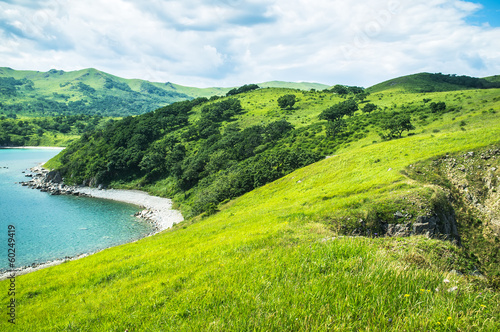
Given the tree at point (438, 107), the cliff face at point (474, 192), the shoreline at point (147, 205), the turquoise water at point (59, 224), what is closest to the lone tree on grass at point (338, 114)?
the tree at point (438, 107)

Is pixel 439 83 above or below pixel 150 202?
above

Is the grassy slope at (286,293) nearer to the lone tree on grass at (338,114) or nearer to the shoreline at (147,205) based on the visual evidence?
the shoreline at (147,205)

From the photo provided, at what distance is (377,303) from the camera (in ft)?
15.9

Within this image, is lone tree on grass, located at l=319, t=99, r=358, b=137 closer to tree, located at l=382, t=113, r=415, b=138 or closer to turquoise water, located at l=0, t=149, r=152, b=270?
tree, located at l=382, t=113, r=415, b=138

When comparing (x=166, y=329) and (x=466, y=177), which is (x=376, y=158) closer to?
(x=466, y=177)

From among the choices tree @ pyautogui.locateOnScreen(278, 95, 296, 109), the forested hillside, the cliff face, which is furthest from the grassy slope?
tree @ pyautogui.locateOnScreen(278, 95, 296, 109)

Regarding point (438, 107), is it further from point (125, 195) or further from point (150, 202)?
point (125, 195)

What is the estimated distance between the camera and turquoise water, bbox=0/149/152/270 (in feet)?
150

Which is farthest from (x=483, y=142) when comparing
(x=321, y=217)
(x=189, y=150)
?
(x=189, y=150)

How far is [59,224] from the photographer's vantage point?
193ft

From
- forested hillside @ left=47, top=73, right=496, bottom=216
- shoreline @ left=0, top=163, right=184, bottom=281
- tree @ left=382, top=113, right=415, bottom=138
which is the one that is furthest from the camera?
forested hillside @ left=47, top=73, right=496, bottom=216

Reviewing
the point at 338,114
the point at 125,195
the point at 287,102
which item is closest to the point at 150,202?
the point at 125,195

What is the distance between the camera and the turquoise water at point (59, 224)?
4573cm

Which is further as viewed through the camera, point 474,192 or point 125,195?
point 125,195
